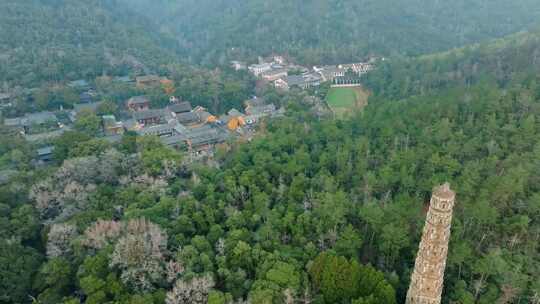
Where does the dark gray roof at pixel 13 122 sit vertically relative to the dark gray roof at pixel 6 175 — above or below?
below

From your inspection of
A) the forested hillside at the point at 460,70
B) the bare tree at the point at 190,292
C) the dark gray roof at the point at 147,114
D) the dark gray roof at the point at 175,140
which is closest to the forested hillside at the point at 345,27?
the forested hillside at the point at 460,70

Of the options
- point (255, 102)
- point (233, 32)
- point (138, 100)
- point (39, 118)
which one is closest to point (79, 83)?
point (138, 100)

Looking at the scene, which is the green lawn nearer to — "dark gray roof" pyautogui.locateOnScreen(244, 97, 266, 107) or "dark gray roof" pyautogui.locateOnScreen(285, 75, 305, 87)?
"dark gray roof" pyautogui.locateOnScreen(285, 75, 305, 87)

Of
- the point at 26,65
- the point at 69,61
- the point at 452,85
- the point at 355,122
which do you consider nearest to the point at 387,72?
the point at 452,85

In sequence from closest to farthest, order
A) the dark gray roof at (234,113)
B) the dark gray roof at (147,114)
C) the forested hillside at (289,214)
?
the forested hillside at (289,214) → the dark gray roof at (147,114) → the dark gray roof at (234,113)

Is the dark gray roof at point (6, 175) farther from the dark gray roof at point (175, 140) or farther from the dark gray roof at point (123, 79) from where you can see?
the dark gray roof at point (123, 79)

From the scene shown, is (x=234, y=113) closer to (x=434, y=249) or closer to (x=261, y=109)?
(x=261, y=109)

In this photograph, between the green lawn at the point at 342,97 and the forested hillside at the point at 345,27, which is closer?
the green lawn at the point at 342,97
